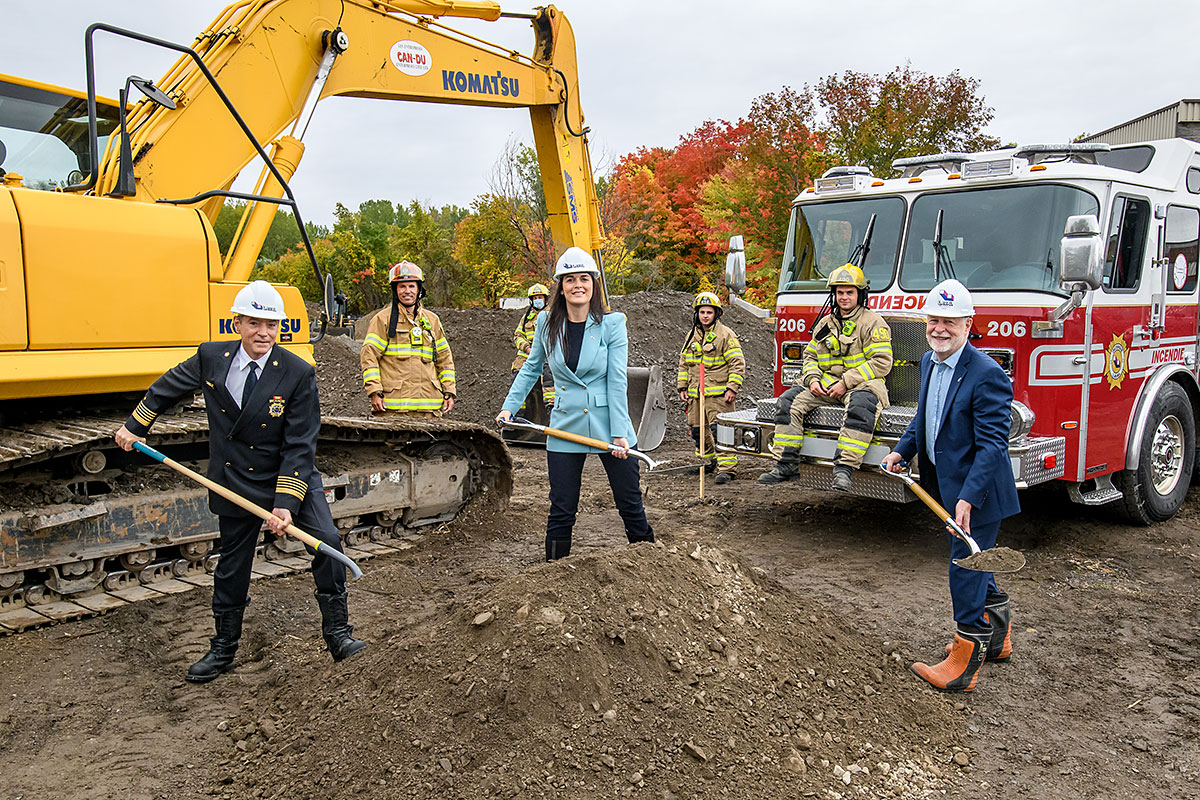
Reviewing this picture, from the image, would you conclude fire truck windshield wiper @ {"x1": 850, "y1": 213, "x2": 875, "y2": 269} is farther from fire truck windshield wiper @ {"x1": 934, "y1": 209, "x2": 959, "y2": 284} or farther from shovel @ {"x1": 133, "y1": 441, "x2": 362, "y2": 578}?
shovel @ {"x1": 133, "y1": 441, "x2": 362, "y2": 578}

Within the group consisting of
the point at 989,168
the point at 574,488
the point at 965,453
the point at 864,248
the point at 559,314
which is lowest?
the point at 574,488

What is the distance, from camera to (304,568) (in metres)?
6.29

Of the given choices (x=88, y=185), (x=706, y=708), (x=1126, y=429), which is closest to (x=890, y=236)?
(x=1126, y=429)

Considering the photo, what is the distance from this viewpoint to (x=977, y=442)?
Answer: 4363 millimetres

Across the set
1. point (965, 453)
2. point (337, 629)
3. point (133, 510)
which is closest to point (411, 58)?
point (133, 510)

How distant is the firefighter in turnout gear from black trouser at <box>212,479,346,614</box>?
2374mm

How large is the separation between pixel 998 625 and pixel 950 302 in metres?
1.73

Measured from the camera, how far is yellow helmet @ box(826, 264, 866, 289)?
698 cm

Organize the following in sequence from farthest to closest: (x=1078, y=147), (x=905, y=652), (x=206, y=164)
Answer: (x=1078, y=147) < (x=206, y=164) < (x=905, y=652)

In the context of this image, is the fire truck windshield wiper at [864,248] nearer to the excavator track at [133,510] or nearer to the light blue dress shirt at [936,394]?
the light blue dress shirt at [936,394]

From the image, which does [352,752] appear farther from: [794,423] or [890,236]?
[890,236]

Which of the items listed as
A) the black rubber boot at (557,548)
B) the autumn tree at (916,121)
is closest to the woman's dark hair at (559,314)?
the black rubber boot at (557,548)

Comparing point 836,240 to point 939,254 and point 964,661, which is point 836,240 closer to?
point 939,254

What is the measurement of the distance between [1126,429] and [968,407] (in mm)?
3593
